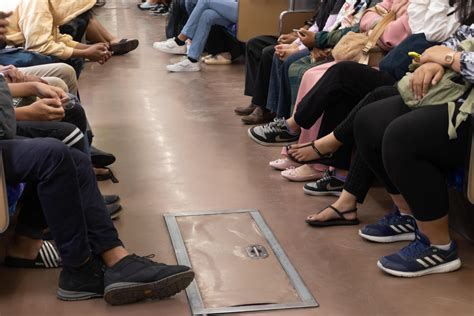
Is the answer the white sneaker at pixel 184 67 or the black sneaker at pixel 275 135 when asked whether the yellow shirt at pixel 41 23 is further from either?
the white sneaker at pixel 184 67

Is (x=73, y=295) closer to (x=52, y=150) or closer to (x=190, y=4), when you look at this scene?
(x=52, y=150)

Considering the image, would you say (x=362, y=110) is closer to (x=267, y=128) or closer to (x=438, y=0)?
(x=438, y=0)

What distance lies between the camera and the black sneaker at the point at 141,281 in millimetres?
2301

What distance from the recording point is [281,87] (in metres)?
4.01

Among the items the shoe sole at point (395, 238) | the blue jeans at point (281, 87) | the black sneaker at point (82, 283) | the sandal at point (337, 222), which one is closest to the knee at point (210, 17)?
the blue jeans at point (281, 87)

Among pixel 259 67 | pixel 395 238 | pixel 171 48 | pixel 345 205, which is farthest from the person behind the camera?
pixel 171 48

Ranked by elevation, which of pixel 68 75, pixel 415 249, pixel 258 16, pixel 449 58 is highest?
pixel 449 58

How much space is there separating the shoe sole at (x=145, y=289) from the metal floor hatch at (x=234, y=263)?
0.08 meters

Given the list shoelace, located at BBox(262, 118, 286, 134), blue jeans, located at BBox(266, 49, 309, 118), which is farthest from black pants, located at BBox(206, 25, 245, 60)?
shoelace, located at BBox(262, 118, 286, 134)

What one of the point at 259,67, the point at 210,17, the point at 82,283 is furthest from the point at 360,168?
the point at 210,17

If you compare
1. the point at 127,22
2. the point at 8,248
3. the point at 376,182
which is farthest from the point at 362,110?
the point at 127,22

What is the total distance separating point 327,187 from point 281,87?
2.94 ft

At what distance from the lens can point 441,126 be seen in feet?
8.00

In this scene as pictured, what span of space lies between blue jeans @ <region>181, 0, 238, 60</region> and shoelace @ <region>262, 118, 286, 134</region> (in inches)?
89.8
